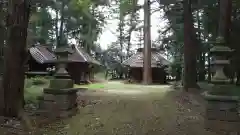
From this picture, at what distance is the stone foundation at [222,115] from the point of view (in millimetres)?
6672

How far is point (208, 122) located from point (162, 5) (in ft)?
37.5

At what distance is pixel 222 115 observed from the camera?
680 centimetres

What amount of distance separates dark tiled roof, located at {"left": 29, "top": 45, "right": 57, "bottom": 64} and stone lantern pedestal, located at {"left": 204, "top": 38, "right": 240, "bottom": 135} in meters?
19.9

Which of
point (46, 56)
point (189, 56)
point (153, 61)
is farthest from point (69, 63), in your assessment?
point (189, 56)

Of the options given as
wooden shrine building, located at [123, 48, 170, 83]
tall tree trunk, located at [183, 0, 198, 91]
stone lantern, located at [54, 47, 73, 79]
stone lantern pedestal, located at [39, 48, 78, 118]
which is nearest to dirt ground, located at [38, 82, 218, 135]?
stone lantern pedestal, located at [39, 48, 78, 118]

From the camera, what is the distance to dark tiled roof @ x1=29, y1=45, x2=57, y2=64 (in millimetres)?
25147

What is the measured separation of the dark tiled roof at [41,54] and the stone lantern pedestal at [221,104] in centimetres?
1989

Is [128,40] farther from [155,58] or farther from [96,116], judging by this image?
[96,116]

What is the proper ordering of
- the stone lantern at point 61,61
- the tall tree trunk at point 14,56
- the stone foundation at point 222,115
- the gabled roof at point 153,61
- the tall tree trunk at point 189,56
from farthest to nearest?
1. the gabled roof at point 153,61
2. the tall tree trunk at point 189,56
3. the stone lantern at point 61,61
4. the tall tree trunk at point 14,56
5. the stone foundation at point 222,115

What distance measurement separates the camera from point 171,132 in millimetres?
6668

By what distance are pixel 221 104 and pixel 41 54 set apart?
2206 centimetres

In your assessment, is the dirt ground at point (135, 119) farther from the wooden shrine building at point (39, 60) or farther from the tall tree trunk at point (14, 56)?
the wooden shrine building at point (39, 60)

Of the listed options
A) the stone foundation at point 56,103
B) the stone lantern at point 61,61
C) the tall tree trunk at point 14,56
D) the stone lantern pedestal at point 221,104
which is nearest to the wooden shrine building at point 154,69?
the stone lantern at point 61,61

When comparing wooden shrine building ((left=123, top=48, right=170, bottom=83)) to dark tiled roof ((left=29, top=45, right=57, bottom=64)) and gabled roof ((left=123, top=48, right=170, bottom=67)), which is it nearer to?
gabled roof ((left=123, top=48, right=170, bottom=67))
